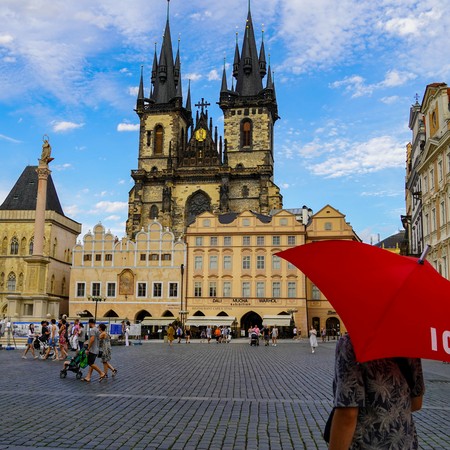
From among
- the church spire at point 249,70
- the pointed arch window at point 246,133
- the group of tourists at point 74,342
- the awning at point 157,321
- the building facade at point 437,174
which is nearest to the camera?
the group of tourists at point 74,342

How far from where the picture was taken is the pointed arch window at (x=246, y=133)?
7600 cm

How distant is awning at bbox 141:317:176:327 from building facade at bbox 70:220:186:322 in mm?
1925

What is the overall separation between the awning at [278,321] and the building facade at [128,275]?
9.11 meters

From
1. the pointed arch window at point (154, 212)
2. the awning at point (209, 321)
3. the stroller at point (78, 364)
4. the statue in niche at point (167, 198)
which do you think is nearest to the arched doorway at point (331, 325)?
the awning at point (209, 321)

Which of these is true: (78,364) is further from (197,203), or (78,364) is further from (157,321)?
(197,203)

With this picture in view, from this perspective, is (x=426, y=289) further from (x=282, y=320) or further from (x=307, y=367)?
(x=282, y=320)

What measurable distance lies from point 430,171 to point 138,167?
162ft

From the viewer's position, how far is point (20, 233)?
64.6m

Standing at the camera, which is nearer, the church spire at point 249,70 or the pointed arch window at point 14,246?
the pointed arch window at point 14,246

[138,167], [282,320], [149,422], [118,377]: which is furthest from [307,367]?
[138,167]

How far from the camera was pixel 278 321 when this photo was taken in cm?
5312

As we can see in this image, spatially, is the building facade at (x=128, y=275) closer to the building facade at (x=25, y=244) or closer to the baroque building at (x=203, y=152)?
the building facade at (x=25, y=244)

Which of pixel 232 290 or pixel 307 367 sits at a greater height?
pixel 232 290

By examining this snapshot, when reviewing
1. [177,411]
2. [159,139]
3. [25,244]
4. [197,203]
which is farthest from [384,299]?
[159,139]
